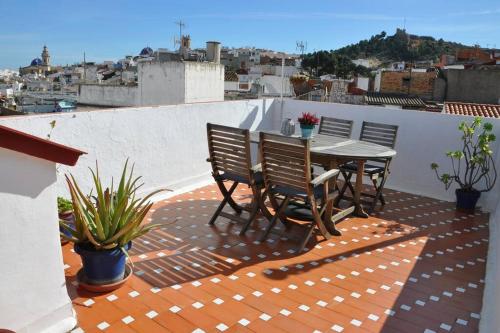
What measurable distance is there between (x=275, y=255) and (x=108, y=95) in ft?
63.2

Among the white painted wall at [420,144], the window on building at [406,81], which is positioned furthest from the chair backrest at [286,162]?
the window on building at [406,81]

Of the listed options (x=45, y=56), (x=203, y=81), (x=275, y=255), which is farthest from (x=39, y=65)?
(x=275, y=255)

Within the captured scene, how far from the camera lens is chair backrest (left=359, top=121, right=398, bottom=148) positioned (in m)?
5.37

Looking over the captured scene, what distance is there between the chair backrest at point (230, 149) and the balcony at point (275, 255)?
2.14 ft

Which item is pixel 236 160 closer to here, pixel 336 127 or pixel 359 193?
pixel 359 193

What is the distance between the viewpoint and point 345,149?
4395 mm

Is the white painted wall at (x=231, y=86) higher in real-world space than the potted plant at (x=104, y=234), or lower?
higher

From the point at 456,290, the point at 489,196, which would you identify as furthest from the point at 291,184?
the point at 489,196

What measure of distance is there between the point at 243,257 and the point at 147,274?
0.84 m

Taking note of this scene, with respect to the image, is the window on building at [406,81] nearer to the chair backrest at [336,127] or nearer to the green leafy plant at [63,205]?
the chair backrest at [336,127]

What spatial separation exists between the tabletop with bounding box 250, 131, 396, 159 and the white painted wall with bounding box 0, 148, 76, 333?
8.15ft

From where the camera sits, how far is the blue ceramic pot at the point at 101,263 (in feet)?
9.00

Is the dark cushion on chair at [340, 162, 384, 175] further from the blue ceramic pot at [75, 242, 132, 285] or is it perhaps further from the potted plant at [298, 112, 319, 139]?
the blue ceramic pot at [75, 242, 132, 285]

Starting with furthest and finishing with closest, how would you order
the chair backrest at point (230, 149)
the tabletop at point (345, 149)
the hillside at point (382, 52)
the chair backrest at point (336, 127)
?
the hillside at point (382, 52) < the chair backrest at point (336, 127) < the tabletop at point (345, 149) < the chair backrest at point (230, 149)
